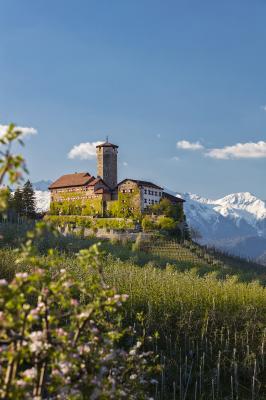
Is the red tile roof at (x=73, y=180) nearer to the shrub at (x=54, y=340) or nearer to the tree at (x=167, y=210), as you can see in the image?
the tree at (x=167, y=210)

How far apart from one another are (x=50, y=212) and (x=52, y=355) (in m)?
61.0

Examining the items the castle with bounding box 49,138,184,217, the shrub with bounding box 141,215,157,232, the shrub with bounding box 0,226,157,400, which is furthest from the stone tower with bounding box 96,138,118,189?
the shrub with bounding box 0,226,157,400

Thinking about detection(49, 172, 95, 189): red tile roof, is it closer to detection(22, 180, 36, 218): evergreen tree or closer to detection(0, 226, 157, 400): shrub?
detection(22, 180, 36, 218): evergreen tree

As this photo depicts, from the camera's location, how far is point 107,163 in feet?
227

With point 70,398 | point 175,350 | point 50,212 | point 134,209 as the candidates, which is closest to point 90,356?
point 70,398

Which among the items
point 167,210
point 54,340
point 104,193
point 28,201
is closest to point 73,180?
point 104,193

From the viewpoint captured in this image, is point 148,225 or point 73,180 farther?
point 73,180

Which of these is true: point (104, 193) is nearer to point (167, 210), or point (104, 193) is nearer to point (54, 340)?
point (167, 210)

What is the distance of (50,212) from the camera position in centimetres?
6412

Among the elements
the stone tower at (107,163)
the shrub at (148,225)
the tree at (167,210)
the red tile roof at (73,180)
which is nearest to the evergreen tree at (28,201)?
the red tile roof at (73,180)

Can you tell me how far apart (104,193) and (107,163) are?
802 centimetres

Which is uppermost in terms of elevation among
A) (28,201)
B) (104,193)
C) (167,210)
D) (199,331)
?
(104,193)

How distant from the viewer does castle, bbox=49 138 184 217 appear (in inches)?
2381

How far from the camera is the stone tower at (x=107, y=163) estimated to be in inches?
2699
